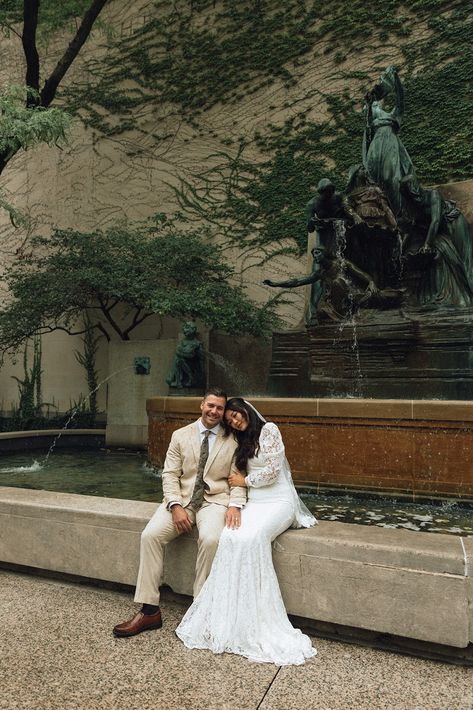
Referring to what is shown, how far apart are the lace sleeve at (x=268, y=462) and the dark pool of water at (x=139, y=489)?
152 cm

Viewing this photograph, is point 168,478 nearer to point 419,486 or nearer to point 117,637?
point 117,637

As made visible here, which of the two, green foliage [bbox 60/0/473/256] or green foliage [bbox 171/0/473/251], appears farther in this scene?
green foliage [bbox 60/0/473/256]

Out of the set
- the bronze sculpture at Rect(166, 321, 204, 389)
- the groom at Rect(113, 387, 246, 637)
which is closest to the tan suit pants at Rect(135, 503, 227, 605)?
the groom at Rect(113, 387, 246, 637)

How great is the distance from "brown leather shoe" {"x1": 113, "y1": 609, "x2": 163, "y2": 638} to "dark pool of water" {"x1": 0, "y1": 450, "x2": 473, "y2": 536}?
1.89 metres

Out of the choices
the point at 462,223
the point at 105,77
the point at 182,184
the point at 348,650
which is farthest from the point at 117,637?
the point at 105,77

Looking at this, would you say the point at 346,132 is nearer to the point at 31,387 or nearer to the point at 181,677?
the point at 31,387

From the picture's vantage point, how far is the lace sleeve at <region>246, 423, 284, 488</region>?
3199mm

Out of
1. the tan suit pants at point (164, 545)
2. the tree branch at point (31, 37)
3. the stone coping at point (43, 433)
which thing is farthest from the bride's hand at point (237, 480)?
the tree branch at point (31, 37)

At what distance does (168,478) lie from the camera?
11.0 feet

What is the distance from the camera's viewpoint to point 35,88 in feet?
40.6

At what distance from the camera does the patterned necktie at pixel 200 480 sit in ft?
10.7

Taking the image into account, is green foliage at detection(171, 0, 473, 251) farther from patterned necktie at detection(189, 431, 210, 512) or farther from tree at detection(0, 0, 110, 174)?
patterned necktie at detection(189, 431, 210, 512)

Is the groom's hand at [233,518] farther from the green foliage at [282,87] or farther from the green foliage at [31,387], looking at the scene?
the green foliage at [31,387]

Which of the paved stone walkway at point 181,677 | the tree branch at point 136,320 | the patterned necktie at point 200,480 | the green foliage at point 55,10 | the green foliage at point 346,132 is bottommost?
the paved stone walkway at point 181,677
